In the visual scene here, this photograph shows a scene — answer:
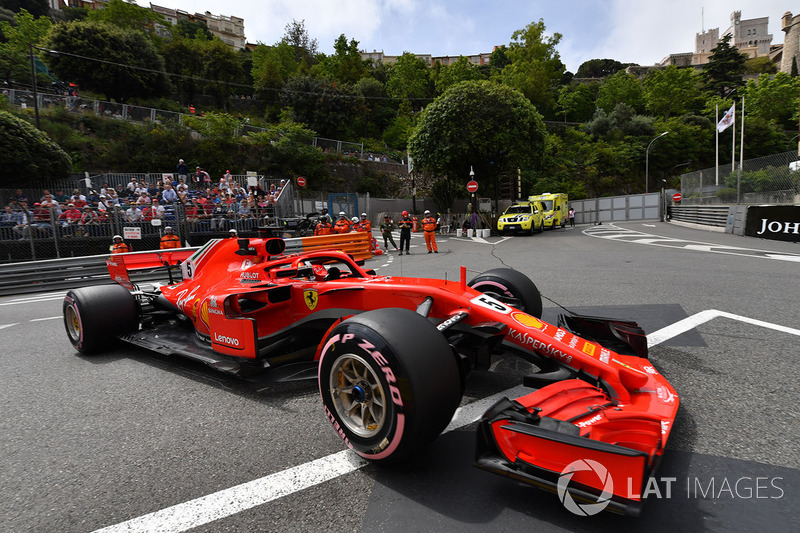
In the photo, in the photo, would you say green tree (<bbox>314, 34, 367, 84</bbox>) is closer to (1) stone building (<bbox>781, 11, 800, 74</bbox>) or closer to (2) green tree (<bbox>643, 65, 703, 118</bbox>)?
(2) green tree (<bbox>643, 65, 703, 118</bbox>)

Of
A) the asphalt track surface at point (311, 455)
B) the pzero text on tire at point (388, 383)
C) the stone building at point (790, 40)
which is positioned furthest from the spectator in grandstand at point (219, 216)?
the stone building at point (790, 40)

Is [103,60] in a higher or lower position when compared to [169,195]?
higher

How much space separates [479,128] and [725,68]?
2765 inches

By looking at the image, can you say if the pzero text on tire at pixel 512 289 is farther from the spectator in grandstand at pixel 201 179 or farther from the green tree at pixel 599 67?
the green tree at pixel 599 67

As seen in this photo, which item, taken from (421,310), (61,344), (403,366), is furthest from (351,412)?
(61,344)

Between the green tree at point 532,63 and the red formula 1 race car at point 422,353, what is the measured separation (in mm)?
70992

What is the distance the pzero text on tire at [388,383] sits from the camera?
2.07 metres

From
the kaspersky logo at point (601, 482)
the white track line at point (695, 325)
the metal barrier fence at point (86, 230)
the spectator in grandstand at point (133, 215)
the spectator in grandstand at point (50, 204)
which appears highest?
the spectator in grandstand at point (50, 204)

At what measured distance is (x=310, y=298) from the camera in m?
3.65

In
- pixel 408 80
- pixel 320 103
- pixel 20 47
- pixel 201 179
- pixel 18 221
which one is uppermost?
pixel 408 80

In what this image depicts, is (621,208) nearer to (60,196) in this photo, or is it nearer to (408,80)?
(60,196)

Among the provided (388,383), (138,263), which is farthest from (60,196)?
(388,383)

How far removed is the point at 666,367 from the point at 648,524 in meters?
1.95

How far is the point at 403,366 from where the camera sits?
2088 millimetres
